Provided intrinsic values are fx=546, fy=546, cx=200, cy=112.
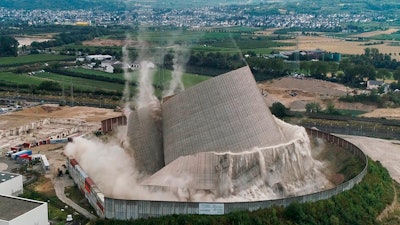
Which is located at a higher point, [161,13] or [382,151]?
[161,13]

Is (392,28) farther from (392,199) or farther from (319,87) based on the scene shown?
(392,199)

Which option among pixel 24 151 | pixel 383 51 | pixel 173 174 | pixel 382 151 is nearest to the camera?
pixel 173 174

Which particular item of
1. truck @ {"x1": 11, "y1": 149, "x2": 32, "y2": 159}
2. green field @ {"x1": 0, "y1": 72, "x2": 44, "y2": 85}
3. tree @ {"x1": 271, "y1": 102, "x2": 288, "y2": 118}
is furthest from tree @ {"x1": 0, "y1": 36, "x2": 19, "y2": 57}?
truck @ {"x1": 11, "y1": 149, "x2": 32, "y2": 159}

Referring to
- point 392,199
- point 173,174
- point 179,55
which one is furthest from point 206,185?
point 179,55

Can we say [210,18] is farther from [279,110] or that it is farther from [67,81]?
[279,110]

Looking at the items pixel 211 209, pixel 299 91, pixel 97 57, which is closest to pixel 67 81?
pixel 97 57

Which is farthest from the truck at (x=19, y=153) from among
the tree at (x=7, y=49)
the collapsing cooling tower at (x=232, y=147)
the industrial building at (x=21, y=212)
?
the tree at (x=7, y=49)

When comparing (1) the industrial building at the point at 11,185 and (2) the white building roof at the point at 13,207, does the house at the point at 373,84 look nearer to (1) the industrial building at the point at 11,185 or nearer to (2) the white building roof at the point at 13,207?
(1) the industrial building at the point at 11,185
